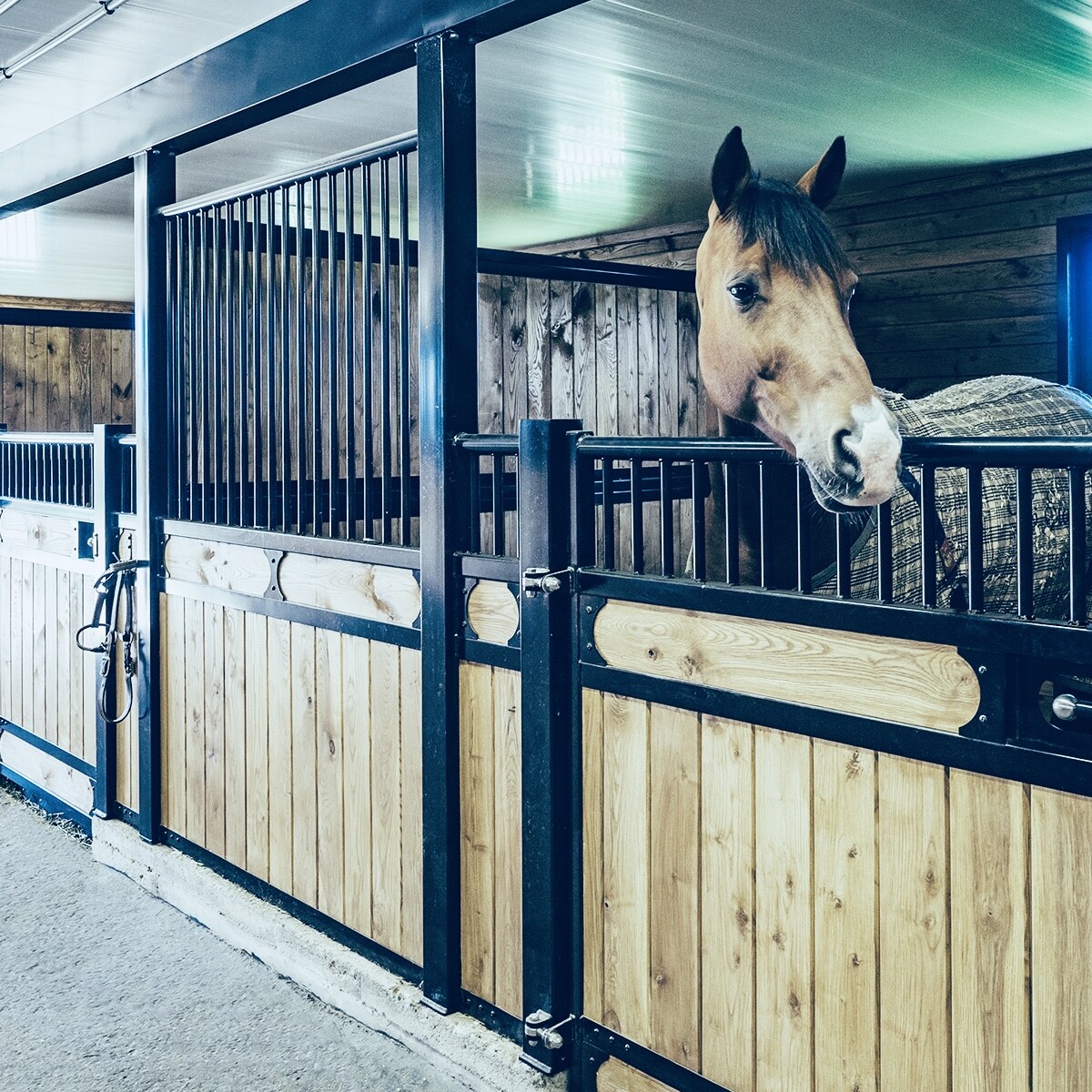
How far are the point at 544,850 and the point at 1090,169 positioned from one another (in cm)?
316

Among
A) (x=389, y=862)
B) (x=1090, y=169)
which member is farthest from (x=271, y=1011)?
(x=1090, y=169)

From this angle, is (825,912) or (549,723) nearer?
(825,912)

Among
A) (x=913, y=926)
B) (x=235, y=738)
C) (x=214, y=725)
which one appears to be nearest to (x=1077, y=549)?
(x=913, y=926)

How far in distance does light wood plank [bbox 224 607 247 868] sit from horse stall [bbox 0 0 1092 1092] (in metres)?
0.02

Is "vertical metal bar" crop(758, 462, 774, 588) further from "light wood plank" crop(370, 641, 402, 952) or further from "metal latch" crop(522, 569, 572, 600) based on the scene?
"light wood plank" crop(370, 641, 402, 952)

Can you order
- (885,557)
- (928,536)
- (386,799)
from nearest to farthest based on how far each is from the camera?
(928,536) → (885,557) → (386,799)

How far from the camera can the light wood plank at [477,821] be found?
2.07 metres

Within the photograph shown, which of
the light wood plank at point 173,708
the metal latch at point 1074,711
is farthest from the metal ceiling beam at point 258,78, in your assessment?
the metal latch at point 1074,711

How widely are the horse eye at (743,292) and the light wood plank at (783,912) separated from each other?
668mm

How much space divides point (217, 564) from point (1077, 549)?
2130 millimetres

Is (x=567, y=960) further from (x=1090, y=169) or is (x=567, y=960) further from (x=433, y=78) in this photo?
(x=1090, y=169)

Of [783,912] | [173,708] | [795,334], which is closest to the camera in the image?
[783,912]

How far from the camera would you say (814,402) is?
1588mm

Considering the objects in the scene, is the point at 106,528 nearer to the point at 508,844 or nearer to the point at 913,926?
the point at 508,844
